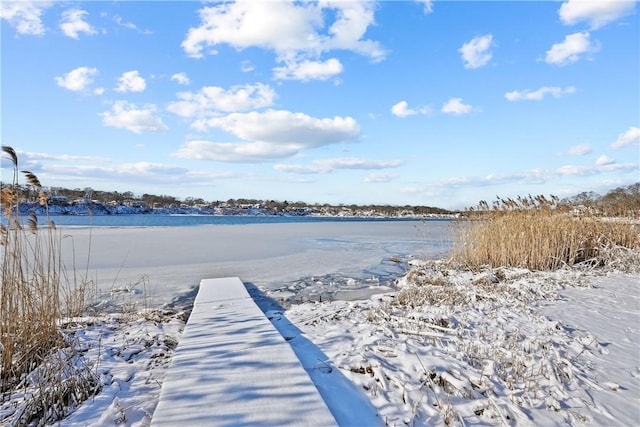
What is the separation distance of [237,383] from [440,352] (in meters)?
1.62

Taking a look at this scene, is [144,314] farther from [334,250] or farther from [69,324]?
[334,250]

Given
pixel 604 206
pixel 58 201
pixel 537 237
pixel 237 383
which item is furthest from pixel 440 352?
pixel 604 206

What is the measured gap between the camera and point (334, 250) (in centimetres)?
1177

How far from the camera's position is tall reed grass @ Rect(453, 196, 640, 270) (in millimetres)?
7574

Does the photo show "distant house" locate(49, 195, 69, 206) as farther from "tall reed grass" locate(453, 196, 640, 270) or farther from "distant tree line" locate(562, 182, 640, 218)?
"distant tree line" locate(562, 182, 640, 218)

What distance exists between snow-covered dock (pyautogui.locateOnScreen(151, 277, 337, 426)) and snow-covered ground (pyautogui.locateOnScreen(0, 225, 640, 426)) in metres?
0.17

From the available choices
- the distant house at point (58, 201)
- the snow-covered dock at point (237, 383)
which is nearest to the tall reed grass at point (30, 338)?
the snow-covered dock at point (237, 383)

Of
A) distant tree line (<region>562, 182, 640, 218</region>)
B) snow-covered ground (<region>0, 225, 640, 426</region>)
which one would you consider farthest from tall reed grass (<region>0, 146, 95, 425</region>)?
distant tree line (<region>562, 182, 640, 218</region>)

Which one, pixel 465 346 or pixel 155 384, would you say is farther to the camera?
pixel 465 346

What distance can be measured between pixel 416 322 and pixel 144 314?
323 centimetres

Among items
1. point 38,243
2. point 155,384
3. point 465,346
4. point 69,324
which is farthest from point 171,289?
point 465,346

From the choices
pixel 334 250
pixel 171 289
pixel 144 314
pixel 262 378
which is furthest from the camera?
pixel 334 250

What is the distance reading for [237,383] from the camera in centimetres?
235

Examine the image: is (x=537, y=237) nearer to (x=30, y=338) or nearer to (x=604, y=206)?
(x=604, y=206)
